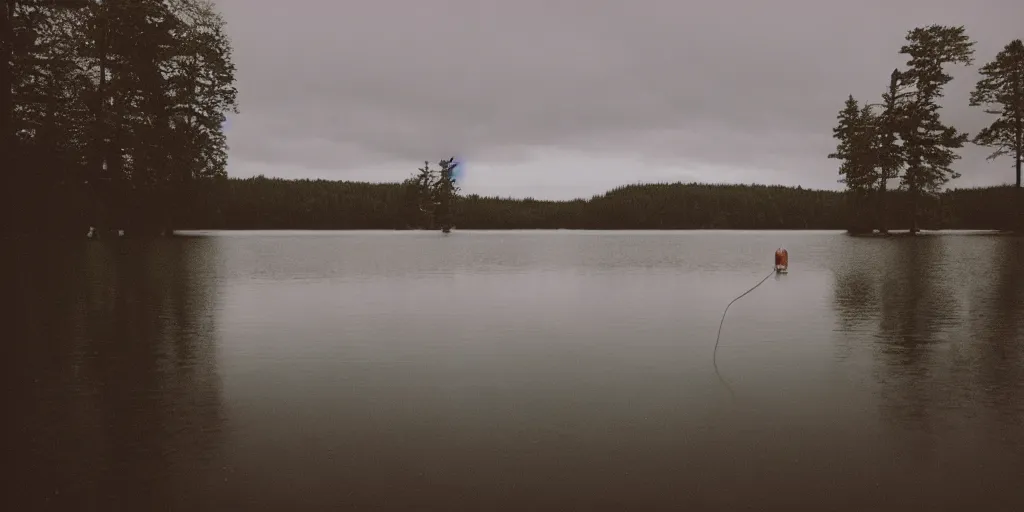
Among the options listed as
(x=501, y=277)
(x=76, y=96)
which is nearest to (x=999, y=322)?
(x=501, y=277)

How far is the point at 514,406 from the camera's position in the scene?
830cm

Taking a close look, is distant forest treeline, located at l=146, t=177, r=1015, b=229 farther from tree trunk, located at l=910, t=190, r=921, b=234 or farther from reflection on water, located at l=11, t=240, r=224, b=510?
reflection on water, located at l=11, t=240, r=224, b=510

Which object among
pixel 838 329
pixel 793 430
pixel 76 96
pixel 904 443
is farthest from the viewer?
pixel 76 96

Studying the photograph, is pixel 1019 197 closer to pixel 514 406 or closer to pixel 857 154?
pixel 857 154

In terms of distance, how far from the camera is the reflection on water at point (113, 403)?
Result: 5.80 metres

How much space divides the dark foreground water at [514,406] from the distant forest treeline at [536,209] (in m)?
116

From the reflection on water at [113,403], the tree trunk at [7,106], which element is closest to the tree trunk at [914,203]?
the reflection on water at [113,403]

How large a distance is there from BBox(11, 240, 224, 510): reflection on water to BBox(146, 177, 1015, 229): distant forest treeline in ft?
373

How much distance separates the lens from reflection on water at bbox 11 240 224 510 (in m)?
5.80

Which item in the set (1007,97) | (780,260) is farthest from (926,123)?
(780,260)

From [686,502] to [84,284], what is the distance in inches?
925

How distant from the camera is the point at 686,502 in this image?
5.41 metres

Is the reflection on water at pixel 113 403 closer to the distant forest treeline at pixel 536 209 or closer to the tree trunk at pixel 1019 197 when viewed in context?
the tree trunk at pixel 1019 197

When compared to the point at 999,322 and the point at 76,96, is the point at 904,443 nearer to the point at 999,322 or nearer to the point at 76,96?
the point at 999,322
